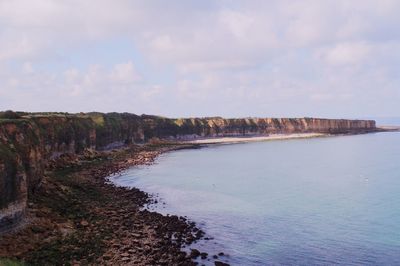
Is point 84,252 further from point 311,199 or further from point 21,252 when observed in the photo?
point 311,199

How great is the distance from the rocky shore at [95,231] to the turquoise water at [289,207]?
3467 millimetres

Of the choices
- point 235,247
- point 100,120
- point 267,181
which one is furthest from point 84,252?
point 100,120

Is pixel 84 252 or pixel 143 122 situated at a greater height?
pixel 143 122

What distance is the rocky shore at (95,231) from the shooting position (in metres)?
31.5

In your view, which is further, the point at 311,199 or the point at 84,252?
the point at 311,199

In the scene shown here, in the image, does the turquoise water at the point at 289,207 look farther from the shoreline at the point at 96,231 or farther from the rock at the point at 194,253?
the shoreline at the point at 96,231

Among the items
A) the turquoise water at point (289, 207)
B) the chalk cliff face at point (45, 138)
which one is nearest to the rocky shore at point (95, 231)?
the chalk cliff face at point (45, 138)

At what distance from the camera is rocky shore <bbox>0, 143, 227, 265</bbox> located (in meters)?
31.5

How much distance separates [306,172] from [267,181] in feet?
54.4

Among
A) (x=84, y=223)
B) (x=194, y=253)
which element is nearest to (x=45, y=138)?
(x=84, y=223)

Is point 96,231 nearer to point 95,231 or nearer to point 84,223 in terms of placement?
point 95,231

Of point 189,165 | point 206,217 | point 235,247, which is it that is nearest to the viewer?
point 235,247

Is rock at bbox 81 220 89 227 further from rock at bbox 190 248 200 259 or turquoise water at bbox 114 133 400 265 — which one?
rock at bbox 190 248 200 259

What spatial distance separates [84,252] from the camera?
32594 mm
